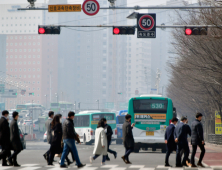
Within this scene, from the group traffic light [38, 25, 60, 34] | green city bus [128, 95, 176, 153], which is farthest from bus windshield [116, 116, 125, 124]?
traffic light [38, 25, 60, 34]

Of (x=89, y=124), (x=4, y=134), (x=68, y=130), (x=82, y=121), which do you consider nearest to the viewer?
(x=68, y=130)

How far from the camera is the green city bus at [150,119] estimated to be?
22.3 metres

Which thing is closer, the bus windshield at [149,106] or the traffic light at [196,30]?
the traffic light at [196,30]

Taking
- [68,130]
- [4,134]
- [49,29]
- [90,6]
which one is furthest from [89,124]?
[68,130]

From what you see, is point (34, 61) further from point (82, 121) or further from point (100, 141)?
point (100, 141)

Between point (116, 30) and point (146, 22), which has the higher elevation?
point (146, 22)

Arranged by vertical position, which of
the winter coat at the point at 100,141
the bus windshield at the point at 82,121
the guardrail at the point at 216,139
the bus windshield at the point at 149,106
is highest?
the bus windshield at the point at 149,106

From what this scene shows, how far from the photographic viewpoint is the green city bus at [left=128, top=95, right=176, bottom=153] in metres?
22.3

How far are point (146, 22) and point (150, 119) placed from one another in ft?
23.2

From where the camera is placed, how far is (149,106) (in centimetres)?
2309

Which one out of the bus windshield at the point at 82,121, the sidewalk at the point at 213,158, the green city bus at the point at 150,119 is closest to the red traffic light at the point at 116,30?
the sidewalk at the point at 213,158

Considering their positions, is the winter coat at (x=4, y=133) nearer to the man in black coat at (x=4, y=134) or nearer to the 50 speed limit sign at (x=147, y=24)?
the man in black coat at (x=4, y=134)

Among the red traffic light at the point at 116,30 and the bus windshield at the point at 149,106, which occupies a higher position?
the red traffic light at the point at 116,30

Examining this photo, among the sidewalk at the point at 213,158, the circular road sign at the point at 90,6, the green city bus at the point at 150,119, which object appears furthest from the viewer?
the green city bus at the point at 150,119
